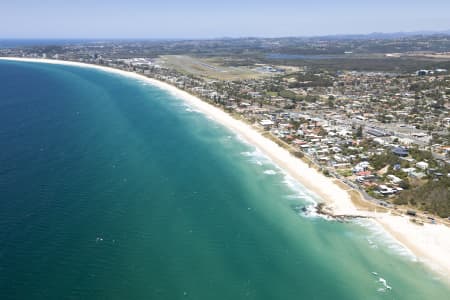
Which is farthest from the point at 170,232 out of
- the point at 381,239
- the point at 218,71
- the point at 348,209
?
the point at 218,71

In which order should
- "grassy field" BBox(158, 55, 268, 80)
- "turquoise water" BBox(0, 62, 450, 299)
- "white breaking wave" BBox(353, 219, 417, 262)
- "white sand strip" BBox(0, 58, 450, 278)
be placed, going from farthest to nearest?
"grassy field" BBox(158, 55, 268, 80) → "white breaking wave" BBox(353, 219, 417, 262) → "white sand strip" BBox(0, 58, 450, 278) → "turquoise water" BBox(0, 62, 450, 299)

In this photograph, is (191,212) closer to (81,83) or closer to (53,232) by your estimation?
(53,232)

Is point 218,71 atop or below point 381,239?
atop

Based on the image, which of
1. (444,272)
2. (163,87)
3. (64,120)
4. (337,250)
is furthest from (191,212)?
(163,87)

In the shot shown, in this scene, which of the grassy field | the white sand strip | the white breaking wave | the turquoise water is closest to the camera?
the turquoise water

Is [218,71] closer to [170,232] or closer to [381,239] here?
[170,232]

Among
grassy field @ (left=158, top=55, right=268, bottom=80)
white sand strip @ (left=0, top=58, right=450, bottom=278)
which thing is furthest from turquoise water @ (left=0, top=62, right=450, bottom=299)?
Result: grassy field @ (left=158, top=55, right=268, bottom=80)

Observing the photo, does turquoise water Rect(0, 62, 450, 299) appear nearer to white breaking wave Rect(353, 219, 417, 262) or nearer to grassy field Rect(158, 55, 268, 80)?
white breaking wave Rect(353, 219, 417, 262)

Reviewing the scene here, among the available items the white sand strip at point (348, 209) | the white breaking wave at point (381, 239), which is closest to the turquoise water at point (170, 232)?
the white breaking wave at point (381, 239)

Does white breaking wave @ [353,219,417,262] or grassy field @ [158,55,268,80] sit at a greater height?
grassy field @ [158,55,268,80]

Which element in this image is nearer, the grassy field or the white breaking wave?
the white breaking wave
